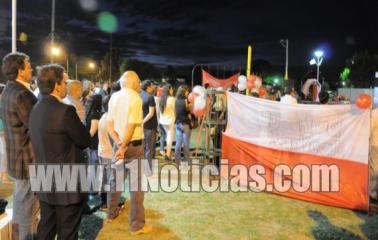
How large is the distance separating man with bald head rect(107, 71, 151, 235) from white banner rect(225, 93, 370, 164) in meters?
3.26

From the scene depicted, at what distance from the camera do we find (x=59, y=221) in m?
3.48

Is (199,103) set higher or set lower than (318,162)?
higher

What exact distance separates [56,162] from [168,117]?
658cm

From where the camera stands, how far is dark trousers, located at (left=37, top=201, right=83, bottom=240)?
3430mm

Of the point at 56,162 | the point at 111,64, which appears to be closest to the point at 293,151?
the point at 56,162

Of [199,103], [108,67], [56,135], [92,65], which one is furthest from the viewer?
[92,65]

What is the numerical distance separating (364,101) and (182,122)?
431 cm

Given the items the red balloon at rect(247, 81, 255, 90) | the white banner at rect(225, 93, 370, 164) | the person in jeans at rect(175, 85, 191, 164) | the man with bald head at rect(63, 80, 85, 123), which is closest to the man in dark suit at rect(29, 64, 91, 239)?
the man with bald head at rect(63, 80, 85, 123)

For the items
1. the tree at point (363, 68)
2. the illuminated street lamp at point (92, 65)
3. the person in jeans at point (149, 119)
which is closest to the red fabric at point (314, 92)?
the person in jeans at point (149, 119)

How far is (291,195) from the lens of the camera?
22.1ft

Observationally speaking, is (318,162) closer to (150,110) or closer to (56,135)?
(150,110)

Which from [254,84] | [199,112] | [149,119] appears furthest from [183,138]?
[254,84]

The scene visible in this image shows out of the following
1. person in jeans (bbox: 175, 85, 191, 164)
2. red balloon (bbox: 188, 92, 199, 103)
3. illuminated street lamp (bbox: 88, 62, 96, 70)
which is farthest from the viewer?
illuminated street lamp (bbox: 88, 62, 96, 70)

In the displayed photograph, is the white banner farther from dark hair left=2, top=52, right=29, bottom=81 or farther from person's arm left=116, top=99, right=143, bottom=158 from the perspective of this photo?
dark hair left=2, top=52, right=29, bottom=81
